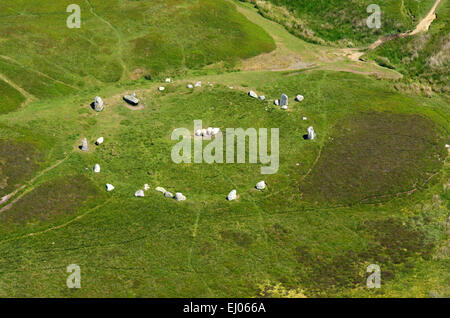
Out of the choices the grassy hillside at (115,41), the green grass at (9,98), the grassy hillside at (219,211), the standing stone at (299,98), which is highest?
the grassy hillside at (115,41)

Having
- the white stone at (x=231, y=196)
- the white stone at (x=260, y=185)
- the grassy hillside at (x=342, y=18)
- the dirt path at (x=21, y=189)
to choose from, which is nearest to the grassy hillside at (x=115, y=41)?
the grassy hillside at (x=342, y=18)

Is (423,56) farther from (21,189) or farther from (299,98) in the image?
(21,189)

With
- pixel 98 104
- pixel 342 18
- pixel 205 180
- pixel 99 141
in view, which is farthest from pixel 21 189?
pixel 342 18

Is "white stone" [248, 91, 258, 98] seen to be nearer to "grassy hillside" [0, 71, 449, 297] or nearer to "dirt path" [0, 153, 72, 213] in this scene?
"grassy hillside" [0, 71, 449, 297]

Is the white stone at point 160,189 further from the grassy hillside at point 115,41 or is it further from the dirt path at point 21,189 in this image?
the grassy hillside at point 115,41

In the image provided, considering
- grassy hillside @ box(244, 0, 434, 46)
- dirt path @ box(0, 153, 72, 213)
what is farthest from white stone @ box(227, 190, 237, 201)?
grassy hillside @ box(244, 0, 434, 46)

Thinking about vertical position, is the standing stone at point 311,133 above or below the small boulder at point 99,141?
above
